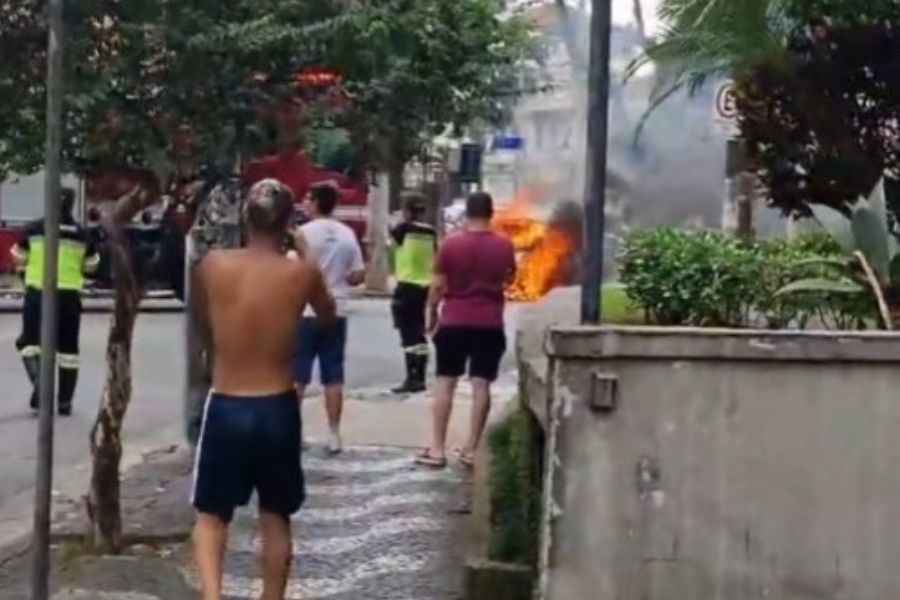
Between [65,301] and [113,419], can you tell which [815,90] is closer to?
[113,419]

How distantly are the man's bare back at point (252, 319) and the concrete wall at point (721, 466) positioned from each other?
983 millimetres

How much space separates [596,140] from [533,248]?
54.0ft

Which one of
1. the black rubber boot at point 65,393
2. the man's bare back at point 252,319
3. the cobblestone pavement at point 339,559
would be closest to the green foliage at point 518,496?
the cobblestone pavement at point 339,559

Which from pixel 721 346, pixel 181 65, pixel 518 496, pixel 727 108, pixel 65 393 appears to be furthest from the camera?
pixel 65 393

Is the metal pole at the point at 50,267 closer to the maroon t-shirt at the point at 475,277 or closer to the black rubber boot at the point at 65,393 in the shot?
the maroon t-shirt at the point at 475,277

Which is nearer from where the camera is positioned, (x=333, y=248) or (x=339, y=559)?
(x=339, y=559)

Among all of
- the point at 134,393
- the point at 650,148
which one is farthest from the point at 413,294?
the point at 650,148

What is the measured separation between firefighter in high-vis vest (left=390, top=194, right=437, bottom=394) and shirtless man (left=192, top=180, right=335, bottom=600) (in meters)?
8.97

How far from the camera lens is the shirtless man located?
22.3ft

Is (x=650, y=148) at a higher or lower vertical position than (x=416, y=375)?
higher

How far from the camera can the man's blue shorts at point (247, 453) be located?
6.78 meters

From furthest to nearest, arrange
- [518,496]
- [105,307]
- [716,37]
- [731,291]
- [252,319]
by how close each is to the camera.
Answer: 1. [105,307]
2. [716,37]
3. [731,291]
4. [518,496]
5. [252,319]

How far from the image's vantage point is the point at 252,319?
6785 mm

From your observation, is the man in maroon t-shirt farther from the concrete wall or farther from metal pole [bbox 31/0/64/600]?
the concrete wall
